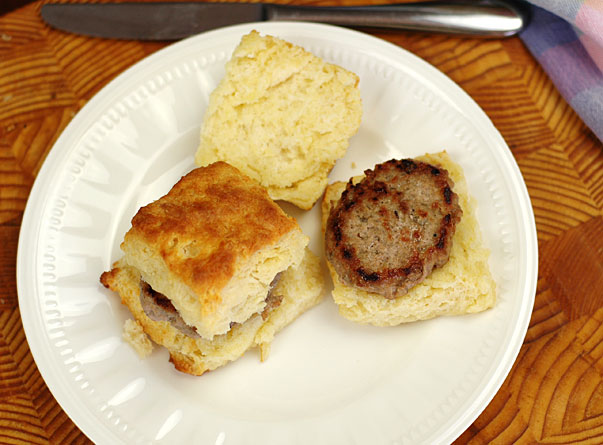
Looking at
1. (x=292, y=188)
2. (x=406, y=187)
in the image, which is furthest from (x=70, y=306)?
Result: (x=406, y=187)

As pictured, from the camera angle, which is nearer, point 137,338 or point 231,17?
point 137,338

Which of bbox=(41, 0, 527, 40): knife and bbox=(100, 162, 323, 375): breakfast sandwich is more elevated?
bbox=(41, 0, 527, 40): knife

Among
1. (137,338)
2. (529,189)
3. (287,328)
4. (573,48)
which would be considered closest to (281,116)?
(287,328)

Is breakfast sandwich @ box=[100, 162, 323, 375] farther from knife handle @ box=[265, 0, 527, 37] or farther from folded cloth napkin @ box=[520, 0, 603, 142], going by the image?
folded cloth napkin @ box=[520, 0, 603, 142]

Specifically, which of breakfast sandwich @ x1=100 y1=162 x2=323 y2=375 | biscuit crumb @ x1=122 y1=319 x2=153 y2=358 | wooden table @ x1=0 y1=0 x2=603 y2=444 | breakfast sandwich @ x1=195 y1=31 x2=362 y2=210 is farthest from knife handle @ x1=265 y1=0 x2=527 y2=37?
biscuit crumb @ x1=122 y1=319 x2=153 y2=358

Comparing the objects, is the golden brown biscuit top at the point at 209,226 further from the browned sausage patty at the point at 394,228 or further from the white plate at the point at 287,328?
the white plate at the point at 287,328

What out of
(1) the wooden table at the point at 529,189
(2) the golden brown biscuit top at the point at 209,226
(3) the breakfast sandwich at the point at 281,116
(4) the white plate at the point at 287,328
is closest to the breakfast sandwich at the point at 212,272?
(2) the golden brown biscuit top at the point at 209,226

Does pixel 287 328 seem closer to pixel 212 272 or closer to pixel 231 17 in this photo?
pixel 212 272
